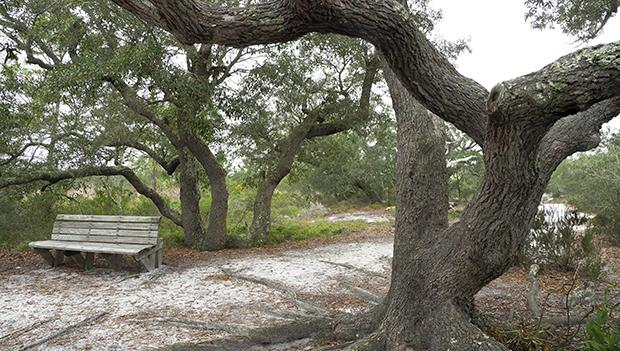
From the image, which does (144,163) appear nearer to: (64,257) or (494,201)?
(64,257)

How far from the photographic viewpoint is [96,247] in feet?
25.0

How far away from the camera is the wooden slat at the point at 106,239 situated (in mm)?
7688

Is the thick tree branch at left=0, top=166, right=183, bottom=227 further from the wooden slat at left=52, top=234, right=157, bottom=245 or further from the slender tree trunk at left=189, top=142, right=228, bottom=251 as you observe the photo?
the slender tree trunk at left=189, top=142, right=228, bottom=251

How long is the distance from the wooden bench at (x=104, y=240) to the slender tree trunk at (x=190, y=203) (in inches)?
89.6

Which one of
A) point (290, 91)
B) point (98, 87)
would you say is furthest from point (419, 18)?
point (98, 87)

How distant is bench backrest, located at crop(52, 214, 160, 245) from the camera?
7723mm

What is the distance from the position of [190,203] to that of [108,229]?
2.61 metres

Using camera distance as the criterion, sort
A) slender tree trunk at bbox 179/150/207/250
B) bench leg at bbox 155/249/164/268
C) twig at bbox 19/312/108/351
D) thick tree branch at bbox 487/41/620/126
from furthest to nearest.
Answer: slender tree trunk at bbox 179/150/207/250
bench leg at bbox 155/249/164/268
twig at bbox 19/312/108/351
thick tree branch at bbox 487/41/620/126

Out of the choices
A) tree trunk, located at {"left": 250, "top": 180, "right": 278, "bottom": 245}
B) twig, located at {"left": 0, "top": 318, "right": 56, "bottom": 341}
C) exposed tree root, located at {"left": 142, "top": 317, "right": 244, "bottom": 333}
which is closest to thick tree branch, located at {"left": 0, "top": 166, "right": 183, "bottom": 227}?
tree trunk, located at {"left": 250, "top": 180, "right": 278, "bottom": 245}

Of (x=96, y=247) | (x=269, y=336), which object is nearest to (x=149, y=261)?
(x=96, y=247)

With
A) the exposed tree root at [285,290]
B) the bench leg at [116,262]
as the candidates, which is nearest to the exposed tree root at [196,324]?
the exposed tree root at [285,290]

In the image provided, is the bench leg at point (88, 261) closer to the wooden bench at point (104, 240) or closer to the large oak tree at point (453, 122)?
the wooden bench at point (104, 240)

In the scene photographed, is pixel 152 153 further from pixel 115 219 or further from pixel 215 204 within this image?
pixel 115 219

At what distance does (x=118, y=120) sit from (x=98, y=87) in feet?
3.74
